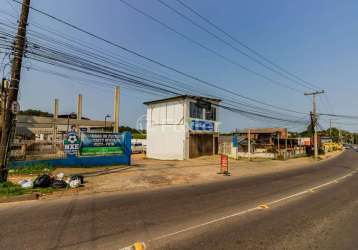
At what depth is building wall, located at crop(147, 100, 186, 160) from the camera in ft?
98.2

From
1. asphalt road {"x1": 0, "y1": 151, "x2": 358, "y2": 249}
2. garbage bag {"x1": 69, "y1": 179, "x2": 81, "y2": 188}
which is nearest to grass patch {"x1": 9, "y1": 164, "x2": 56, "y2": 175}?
garbage bag {"x1": 69, "y1": 179, "x2": 81, "y2": 188}

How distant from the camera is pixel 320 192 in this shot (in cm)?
1212

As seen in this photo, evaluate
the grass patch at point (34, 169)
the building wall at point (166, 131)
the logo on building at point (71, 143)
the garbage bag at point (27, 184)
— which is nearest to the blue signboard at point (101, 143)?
the logo on building at point (71, 143)

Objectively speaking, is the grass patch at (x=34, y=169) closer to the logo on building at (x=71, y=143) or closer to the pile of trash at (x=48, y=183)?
the logo on building at (x=71, y=143)

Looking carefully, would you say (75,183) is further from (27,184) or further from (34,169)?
(34,169)

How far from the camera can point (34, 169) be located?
15109mm

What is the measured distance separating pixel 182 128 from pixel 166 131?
2.82 m

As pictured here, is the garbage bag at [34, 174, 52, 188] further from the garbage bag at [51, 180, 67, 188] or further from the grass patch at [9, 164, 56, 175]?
the grass patch at [9, 164, 56, 175]

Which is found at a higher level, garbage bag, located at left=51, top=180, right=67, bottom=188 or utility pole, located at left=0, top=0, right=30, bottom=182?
utility pole, located at left=0, top=0, right=30, bottom=182

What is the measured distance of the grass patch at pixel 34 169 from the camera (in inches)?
567

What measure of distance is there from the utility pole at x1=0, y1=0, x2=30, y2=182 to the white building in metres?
19.4

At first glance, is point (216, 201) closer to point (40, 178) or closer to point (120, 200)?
point (120, 200)

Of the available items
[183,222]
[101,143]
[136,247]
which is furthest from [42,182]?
[101,143]

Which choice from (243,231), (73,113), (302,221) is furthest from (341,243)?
(73,113)
